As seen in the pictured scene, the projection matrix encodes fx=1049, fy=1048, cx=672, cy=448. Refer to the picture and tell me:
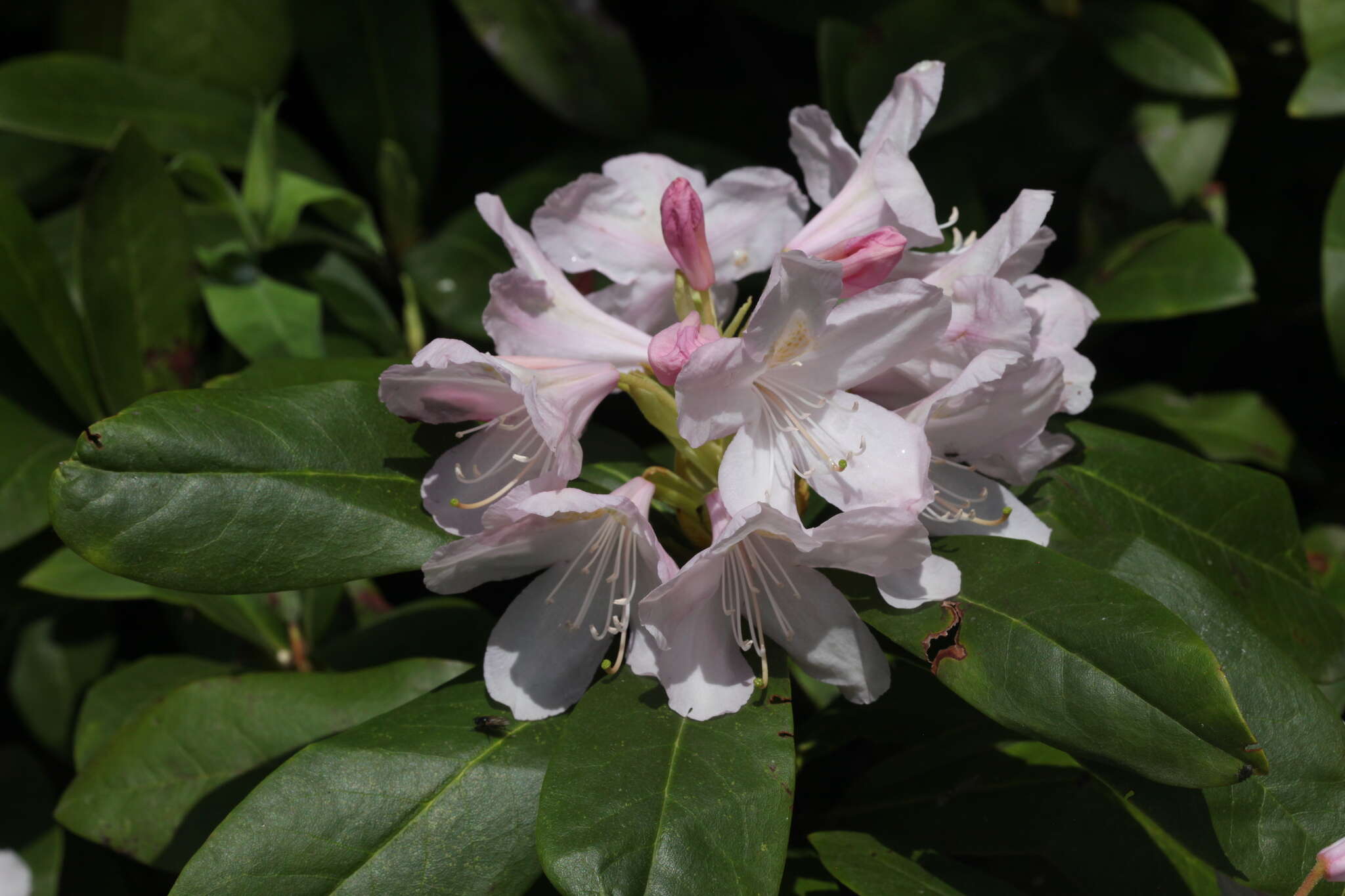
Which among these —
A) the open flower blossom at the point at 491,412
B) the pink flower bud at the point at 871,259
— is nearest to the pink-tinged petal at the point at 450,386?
the open flower blossom at the point at 491,412

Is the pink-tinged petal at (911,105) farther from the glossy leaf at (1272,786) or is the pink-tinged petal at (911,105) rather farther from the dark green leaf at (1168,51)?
the dark green leaf at (1168,51)

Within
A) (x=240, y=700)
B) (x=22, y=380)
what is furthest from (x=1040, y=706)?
(x=22, y=380)

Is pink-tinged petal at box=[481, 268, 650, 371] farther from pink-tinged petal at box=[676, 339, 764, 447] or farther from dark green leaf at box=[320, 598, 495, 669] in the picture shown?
dark green leaf at box=[320, 598, 495, 669]

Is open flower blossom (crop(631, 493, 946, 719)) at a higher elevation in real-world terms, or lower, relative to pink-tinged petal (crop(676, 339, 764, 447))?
lower

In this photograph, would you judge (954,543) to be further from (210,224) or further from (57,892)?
(57,892)

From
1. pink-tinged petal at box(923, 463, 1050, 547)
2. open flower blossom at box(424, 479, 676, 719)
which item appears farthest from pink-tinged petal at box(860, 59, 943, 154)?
open flower blossom at box(424, 479, 676, 719)

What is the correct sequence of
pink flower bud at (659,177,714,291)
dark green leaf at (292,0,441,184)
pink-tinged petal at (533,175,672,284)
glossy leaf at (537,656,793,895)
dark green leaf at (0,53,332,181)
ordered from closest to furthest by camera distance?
1. glossy leaf at (537,656,793,895)
2. pink flower bud at (659,177,714,291)
3. pink-tinged petal at (533,175,672,284)
4. dark green leaf at (0,53,332,181)
5. dark green leaf at (292,0,441,184)
